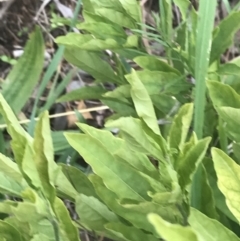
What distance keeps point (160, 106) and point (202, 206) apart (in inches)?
6.3

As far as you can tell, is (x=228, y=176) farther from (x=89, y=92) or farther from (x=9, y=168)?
(x=89, y=92)

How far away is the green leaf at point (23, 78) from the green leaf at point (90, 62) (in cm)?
40

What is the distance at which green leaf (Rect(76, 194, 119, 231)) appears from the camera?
469 millimetres

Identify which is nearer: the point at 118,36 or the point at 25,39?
the point at 118,36

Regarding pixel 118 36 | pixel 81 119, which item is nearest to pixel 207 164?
pixel 118 36

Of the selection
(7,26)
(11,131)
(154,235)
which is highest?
(7,26)

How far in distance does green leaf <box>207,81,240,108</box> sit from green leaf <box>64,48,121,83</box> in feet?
0.66

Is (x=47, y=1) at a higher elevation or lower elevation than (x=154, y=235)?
higher

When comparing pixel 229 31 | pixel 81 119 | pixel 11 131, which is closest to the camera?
pixel 11 131

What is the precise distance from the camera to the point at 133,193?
450 mm

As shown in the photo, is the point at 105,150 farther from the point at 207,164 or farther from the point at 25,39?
the point at 25,39

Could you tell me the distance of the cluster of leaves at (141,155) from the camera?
38 cm

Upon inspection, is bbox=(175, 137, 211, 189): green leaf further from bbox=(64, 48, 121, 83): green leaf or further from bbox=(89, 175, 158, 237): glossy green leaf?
bbox=(64, 48, 121, 83): green leaf

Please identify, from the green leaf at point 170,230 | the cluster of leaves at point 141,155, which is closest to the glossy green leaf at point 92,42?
the cluster of leaves at point 141,155
